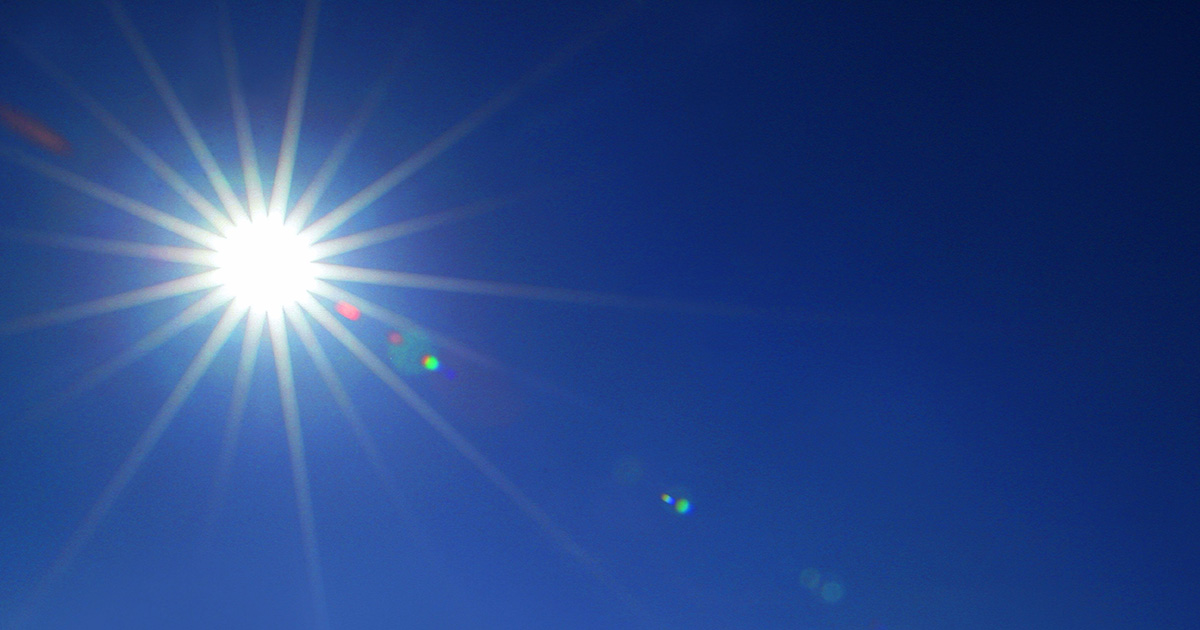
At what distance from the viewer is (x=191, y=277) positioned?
1235 cm

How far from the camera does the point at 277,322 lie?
491 inches

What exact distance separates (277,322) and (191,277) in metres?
1.72
